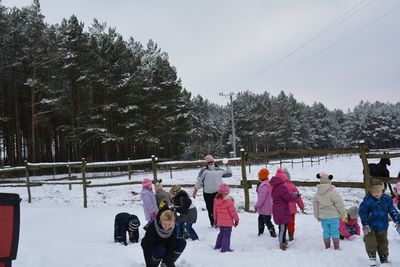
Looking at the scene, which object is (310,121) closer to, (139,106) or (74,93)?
(139,106)

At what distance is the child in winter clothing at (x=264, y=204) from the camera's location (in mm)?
7914

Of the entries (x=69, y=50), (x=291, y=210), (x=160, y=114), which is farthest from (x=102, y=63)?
(x=291, y=210)

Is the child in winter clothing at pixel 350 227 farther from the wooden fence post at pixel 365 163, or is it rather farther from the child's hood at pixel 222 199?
the child's hood at pixel 222 199

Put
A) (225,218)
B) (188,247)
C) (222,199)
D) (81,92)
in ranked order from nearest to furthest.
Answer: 1. (225,218)
2. (222,199)
3. (188,247)
4. (81,92)

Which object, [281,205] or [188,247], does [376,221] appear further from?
[188,247]

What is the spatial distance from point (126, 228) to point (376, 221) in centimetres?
503

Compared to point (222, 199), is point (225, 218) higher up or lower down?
lower down

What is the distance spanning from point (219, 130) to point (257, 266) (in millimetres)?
74567

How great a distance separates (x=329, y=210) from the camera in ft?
21.5

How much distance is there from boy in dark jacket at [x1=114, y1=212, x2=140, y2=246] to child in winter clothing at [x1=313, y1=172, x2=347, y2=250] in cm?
384

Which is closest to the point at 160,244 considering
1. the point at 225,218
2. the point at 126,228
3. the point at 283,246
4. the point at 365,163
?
the point at 225,218

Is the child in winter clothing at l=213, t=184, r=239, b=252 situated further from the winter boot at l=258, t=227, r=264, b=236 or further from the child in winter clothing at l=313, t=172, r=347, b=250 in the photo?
the child in winter clothing at l=313, t=172, r=347, b=250

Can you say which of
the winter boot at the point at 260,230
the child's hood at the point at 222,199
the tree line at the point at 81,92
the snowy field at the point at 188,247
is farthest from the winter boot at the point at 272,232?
the tree line at the point at 81,92

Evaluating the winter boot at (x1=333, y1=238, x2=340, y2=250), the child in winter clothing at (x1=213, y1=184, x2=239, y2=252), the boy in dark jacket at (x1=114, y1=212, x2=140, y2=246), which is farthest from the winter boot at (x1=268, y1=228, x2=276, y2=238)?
the boy in dark jacket at (x1=114, y1=212, x2=140, y2=246)
